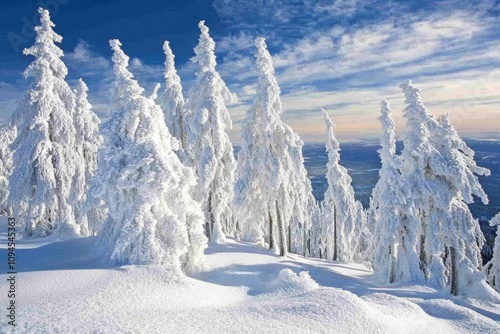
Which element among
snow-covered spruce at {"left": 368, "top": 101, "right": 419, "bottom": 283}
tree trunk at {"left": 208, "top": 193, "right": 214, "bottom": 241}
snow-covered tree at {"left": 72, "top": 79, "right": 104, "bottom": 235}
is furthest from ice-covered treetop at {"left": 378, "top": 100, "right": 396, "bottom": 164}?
snow-covered tree at {"left": 72, "top": 79, "right": 104, "bottom": 235}

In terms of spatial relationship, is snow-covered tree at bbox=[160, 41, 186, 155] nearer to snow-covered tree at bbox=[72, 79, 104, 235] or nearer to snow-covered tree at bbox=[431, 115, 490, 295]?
snow-covered tree at bbox=[72, 79, 104, 235]

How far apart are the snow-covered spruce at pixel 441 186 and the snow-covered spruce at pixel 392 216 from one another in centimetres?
68

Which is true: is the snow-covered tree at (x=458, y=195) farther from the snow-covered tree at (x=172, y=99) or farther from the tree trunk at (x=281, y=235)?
the snow-covered tree at (x=172, y=99)

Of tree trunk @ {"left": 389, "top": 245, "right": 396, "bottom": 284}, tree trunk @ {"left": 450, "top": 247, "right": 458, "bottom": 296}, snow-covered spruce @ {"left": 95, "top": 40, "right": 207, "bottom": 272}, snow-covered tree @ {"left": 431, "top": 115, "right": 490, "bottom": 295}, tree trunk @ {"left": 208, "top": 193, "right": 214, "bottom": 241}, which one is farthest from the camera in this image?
tree trunk @ {"left": 208, "top": 193, "right": 214, "bottom": 241}

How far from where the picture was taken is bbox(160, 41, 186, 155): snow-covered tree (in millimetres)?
29938

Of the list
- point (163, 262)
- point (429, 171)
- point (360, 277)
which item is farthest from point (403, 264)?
point (163, 262)

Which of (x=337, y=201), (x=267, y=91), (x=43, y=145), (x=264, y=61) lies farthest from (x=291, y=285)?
(x=337, y=201)

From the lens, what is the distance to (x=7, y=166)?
143ft

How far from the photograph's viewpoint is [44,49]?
73.4 feet

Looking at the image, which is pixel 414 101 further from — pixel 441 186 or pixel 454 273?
pixel 454 273

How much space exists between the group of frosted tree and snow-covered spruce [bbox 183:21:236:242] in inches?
3.3

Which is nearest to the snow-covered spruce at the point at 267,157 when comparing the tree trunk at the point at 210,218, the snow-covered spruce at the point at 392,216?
the tree trunk at the point at 210,218

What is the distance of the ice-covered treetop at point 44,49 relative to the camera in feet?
72.4

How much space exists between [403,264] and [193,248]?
15.0m
